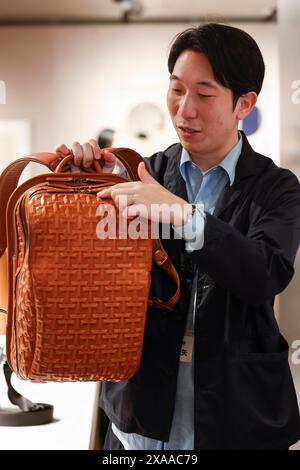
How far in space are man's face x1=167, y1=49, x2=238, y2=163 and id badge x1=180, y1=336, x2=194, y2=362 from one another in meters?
0.29

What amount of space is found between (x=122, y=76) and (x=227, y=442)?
190 inches

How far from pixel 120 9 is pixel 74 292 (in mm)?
4665

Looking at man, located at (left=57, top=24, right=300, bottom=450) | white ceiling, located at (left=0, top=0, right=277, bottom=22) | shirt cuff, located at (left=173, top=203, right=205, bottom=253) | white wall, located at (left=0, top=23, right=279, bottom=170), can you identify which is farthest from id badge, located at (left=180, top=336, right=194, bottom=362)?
white wall, located at (left=0, top=23, right=279, bottom=170)

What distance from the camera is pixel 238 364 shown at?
1.16m

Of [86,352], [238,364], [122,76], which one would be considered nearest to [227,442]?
[238,364]

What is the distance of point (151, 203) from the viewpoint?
1031mm

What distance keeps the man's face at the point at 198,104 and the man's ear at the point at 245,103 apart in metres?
0.03

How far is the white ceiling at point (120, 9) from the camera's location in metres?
5.26

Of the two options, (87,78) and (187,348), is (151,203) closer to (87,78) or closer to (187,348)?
(187,348)

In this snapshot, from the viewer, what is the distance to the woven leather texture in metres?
1.07

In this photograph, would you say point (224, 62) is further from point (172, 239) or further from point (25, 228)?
point (25, 228)

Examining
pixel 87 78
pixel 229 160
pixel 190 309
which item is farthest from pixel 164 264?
pixel 87 78

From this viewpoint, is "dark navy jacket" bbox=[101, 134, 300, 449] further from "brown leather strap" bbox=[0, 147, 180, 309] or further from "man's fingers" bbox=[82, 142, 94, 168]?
"man's fingers" bbox=[82, 142, 94, 168]

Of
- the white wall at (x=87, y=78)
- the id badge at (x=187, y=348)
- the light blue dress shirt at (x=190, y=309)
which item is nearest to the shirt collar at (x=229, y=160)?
the light blue dress shirt at (x=190, y=309)
